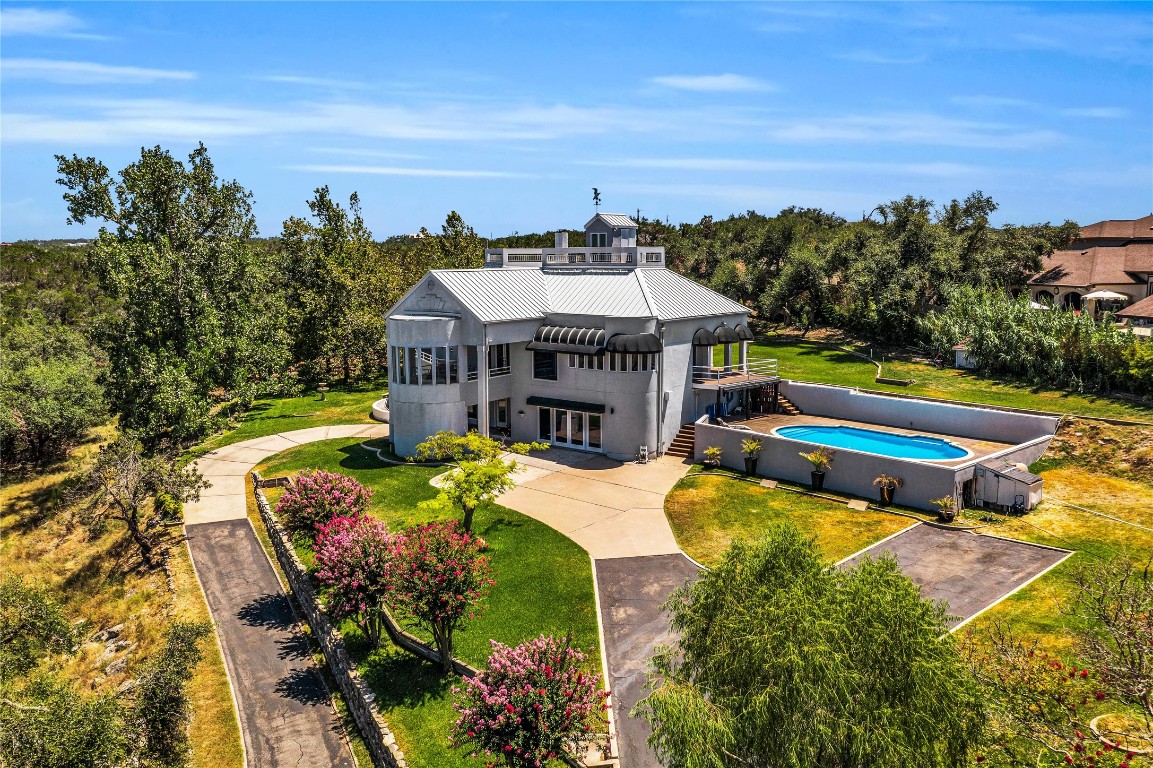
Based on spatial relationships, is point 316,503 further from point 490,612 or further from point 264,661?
point 490,612

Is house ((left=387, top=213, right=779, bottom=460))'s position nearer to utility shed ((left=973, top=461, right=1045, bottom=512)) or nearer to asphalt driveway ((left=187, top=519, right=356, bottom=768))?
asphalt driveway ((left=187, top=519, right=356, bottom=768))

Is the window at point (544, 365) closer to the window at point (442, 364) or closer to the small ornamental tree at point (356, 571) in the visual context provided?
the window at point (442, 364)

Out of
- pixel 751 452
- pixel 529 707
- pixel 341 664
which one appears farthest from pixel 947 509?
pixel 341 664

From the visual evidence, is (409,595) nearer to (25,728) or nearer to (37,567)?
(25,728)

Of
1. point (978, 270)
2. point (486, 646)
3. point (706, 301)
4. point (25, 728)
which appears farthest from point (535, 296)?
point (978, 270)

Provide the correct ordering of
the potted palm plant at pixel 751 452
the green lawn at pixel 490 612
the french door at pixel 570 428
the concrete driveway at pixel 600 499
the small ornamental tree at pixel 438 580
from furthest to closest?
the french door at pixel 570 428, the potted palm plant at pixel 751 452, the concrete driveway at pixel 600 499, the small ornamental tree at pixel 438 580, the green lawn at pixel 490 612

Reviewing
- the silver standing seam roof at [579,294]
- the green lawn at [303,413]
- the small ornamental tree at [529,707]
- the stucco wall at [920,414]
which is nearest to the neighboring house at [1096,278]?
the stucco wall at [920,414]
